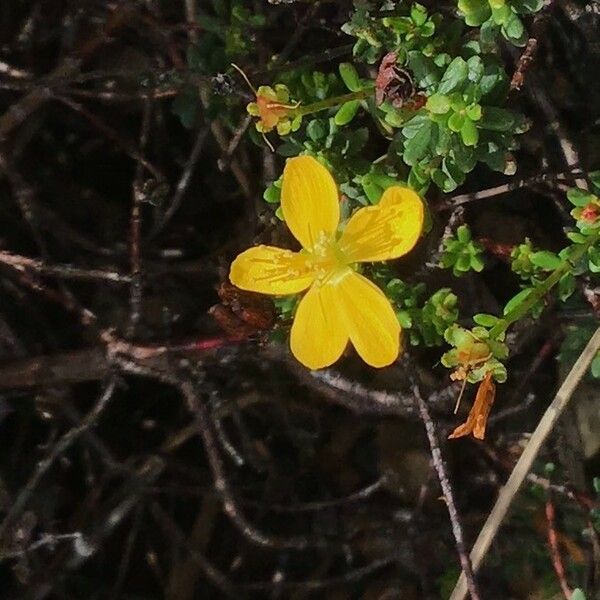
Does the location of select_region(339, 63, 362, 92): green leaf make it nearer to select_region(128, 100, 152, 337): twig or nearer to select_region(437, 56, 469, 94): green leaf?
select_region(437, 56, 469, 94): green leaf

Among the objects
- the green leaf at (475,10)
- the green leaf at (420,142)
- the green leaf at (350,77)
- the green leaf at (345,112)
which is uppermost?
the green leaf at (475,10)

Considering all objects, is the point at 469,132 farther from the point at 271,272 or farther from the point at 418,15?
the point at 271,272

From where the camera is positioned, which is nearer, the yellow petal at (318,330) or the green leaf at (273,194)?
the yellow petal at (318,330)

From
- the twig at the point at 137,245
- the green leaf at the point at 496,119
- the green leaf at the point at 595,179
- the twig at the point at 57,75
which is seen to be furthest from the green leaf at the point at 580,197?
the twig at the point at 57,75

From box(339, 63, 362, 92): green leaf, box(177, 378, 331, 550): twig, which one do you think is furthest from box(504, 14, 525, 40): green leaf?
box(177, 378, 331, 550): twig

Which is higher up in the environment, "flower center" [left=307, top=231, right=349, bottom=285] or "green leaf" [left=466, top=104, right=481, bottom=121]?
"green leaf" [left=466, top=104, right=481, bottom=121]

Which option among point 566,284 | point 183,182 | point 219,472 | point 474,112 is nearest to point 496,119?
point 474,112

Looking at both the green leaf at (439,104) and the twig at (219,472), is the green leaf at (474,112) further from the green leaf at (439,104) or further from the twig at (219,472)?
the twig at (219,472)
